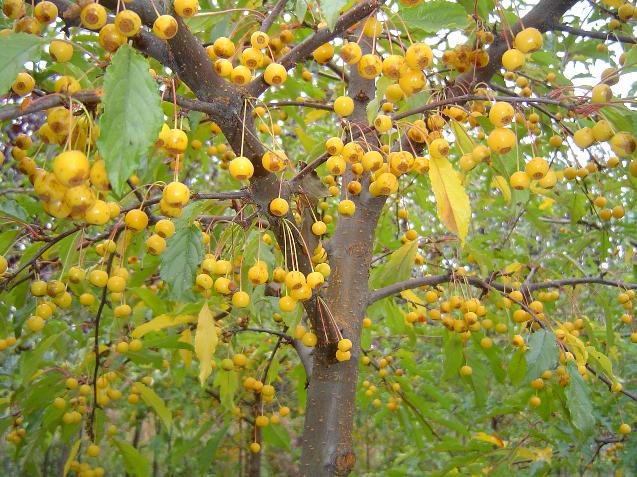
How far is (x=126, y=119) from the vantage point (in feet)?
2.83

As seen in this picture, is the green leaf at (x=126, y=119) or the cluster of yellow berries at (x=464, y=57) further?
the cluster of yellow berries at (x=464, y=57)

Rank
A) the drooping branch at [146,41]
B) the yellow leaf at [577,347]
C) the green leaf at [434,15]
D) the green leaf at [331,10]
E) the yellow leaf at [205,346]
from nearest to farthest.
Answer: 1. the green leaf at [331,10]
2. the drooping branch at [146,41]
3. the green leaf at [434,15]
4. the yellow leaf at [205,346]
5. the yellow leaf at [577,347]

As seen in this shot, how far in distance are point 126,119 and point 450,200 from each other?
0.76 m

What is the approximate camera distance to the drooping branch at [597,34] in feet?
6.30

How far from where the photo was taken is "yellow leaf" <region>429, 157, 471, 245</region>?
1.26 metres

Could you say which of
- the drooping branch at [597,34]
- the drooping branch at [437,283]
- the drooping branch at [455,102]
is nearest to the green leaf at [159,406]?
the drooping branch at [437,283]

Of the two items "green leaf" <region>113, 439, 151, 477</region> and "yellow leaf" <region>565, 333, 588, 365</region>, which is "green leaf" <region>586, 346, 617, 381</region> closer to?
"yellow leaf" <region>565, 333, 588, 365</region>

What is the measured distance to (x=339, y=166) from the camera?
4.89ft

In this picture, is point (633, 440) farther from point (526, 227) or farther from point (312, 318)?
point (526, 227)

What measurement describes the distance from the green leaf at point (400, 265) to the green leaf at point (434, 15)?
870 mm

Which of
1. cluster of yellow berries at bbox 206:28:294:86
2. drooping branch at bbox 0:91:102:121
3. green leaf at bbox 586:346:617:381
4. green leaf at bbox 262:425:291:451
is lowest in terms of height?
green leaf at bbox 262:425:291:451

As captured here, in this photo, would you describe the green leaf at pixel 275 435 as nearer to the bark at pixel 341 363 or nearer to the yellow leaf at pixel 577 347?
the bark at pixel 341 363

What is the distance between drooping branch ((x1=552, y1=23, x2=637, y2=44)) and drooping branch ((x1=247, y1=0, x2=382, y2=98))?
3.65 feet

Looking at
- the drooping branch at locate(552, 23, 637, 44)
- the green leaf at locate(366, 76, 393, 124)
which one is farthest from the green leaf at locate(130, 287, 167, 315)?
the drooping branch at locate(552, 23, 637, 44)
